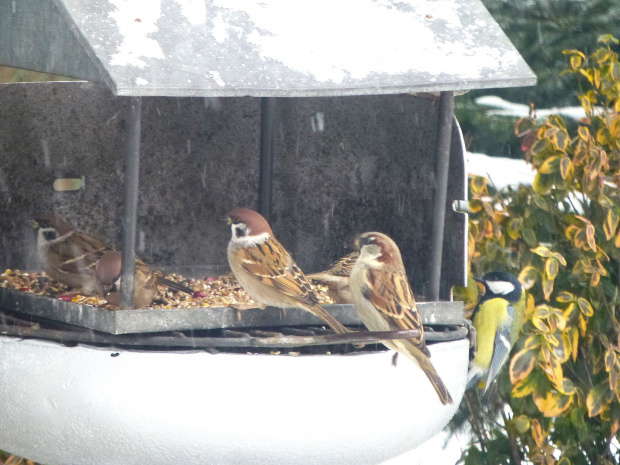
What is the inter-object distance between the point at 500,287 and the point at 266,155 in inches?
38.2

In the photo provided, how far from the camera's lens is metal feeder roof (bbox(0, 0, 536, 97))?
6.88 ft

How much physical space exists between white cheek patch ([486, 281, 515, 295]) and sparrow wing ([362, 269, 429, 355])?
57 centimetres

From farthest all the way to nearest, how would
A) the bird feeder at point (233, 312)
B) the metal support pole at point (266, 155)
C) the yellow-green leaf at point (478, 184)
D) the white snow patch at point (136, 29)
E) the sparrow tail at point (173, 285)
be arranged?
the metal support pole at point (266, 155) < the yellow-green leaf at point (478, 184) < the sparrow tail at point (173, 285) < the bird feeder at point (233, 312) < the white snow patch at point (136, 29)

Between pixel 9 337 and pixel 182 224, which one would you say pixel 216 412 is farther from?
pixel 182 224

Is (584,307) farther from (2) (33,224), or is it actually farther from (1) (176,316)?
(2) (33,224)

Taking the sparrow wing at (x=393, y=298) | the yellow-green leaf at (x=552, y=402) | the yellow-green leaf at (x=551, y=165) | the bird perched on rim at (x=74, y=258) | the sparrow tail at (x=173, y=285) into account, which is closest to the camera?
the sparrow wing at (x=393, y=298)

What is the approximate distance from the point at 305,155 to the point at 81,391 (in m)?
1.47

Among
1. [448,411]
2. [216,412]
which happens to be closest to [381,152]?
[448,411]

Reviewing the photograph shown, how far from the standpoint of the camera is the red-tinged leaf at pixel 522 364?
3.01m

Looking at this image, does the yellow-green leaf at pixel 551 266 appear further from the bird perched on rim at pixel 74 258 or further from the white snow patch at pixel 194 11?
the white snow patch at pixel 194 11

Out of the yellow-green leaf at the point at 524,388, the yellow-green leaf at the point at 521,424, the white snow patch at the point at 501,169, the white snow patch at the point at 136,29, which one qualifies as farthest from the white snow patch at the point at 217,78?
the white snow patch at the point at 501,169

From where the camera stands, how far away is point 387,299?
8.49ft

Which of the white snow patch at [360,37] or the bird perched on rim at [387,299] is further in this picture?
the bird perched on rim at [387,299]

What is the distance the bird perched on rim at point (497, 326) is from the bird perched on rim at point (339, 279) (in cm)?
47
